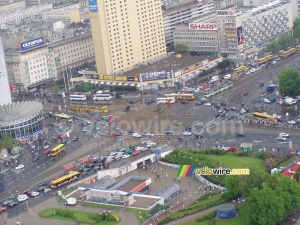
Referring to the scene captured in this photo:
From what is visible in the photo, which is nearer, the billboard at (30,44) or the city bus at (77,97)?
the city bus at (77,97)

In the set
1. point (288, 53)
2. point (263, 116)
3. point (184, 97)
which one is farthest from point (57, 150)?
point (288, 53)

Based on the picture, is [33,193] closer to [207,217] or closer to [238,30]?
[207,217]

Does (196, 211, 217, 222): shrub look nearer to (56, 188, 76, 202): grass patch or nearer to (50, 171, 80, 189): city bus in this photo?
(56, 188, 76, 202): grass patch

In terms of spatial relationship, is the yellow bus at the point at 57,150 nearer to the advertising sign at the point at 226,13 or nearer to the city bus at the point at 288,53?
the advertising sign at the point at 226,13

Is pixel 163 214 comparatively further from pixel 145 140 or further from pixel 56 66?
pixel 56 66

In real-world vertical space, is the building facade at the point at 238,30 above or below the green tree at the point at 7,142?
above

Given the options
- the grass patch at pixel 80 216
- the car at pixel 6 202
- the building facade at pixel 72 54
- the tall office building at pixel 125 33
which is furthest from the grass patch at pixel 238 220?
the building facade at pixel 72 54

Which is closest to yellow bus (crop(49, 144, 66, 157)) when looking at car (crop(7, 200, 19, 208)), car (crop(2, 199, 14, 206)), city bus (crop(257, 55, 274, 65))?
car (crop(2, 199, 14, 206))
